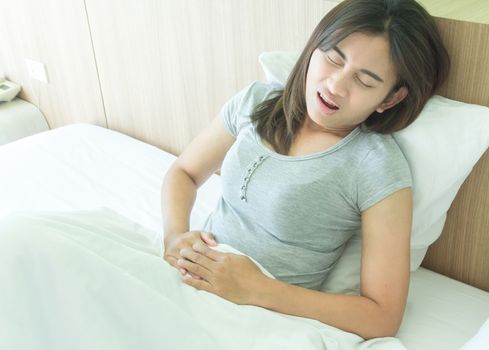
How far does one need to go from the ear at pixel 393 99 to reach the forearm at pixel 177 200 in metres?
0.49

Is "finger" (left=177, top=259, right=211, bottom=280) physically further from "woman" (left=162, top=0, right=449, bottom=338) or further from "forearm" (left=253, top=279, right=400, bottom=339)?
"forearm" (left=253, top=279, right=400, bottom=339)

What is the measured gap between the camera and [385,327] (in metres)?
1.04

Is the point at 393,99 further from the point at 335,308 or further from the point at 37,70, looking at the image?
the point at 37,70

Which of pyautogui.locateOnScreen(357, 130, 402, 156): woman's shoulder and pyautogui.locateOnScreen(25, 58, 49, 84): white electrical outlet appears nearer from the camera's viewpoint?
pyautogui.locateOnScreen(357, 130, 402, 156): woman's shoulder

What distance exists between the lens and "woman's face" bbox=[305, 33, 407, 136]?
1.00 metres

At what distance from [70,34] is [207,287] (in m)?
1.23

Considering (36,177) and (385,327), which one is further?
(36,177)

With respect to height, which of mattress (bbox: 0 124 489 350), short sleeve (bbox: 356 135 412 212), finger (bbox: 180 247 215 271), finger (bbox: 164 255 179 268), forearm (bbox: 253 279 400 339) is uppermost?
short sleeve (bbox: 356 135 412 212)

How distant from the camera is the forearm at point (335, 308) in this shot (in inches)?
40.6

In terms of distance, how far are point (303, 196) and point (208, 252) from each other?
0.21 m

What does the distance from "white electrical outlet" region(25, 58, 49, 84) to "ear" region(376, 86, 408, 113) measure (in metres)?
1.46

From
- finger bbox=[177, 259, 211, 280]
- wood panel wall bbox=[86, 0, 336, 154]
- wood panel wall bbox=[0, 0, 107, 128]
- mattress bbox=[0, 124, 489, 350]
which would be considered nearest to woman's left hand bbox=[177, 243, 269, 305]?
finger bbox=[177, 259, 211, 280]

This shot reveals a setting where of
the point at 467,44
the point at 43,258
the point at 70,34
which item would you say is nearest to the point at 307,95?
the point at 467,44

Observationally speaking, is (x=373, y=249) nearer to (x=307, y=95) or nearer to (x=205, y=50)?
(x=307, y=95)
